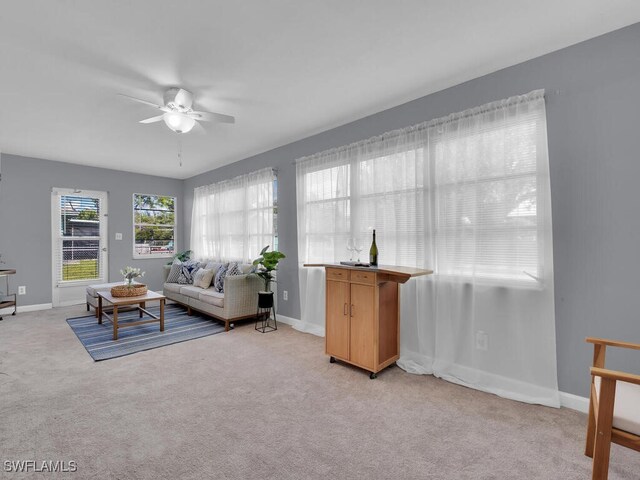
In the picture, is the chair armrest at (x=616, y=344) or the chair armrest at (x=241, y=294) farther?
the chair armrest at (x=241, y=294)

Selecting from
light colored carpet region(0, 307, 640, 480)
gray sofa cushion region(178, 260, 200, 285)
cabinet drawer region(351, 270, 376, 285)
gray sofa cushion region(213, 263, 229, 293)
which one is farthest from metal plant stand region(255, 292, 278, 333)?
cabinet drawer region(351, 270, 376, 285)

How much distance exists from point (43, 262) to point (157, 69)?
189 inches

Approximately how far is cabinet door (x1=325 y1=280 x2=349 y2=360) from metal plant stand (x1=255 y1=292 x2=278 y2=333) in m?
1.34

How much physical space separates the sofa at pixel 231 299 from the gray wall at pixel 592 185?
353 cm

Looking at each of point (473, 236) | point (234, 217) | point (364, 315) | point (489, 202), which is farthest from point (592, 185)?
point (234, 217)

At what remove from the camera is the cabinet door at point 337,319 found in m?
2.98

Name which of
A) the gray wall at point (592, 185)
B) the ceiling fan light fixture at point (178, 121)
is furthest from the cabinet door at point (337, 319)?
the ceiling fan light fixture at point (178, 121)

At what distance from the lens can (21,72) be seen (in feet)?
8.40

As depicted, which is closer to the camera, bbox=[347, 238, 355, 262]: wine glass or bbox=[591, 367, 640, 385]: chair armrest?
bbox=[591, 367, 640, 385]: chair armrest

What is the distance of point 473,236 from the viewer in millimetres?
2648

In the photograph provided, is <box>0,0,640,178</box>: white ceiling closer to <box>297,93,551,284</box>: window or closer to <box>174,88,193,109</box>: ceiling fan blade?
<box>174,88,193,109</box>: ceiling fan blade

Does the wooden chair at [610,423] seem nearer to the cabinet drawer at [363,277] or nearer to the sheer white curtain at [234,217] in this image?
the cabinet drawer at [363,277]

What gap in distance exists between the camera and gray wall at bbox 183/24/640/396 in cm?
204

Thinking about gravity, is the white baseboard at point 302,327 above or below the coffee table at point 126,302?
below
